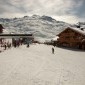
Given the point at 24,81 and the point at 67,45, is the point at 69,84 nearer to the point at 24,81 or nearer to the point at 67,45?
the point at 24,81

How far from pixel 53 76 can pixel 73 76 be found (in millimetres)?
2106

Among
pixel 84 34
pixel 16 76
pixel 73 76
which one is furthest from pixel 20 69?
pixel 84 34

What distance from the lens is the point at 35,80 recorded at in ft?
58.5

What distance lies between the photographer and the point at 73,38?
56.5 m

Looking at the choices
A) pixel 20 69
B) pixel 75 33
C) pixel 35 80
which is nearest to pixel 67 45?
pixel 75 33

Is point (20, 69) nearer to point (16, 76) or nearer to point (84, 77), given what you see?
point (16, 76)

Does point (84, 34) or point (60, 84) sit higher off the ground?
point (84, 34)

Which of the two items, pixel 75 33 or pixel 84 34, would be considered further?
pixel 75 33

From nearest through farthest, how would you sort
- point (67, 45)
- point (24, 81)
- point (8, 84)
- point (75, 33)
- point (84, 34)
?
1. point (8, 84)
2. point (24, 81)
3. point (84, 34)
4. point (75, 33)
5. point (67, 45)

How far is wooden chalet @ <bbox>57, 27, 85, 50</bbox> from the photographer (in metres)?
52.8

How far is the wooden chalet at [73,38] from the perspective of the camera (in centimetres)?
5284

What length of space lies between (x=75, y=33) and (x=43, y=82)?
131ft

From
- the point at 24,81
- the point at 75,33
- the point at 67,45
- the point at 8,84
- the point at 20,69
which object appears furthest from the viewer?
the point at 67,45

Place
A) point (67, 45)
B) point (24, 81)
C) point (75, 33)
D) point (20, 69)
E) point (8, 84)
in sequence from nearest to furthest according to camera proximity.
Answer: point (8, 84) → point (24, 81) → point (20, 69) → point (75, 33) → point (67, 45)
